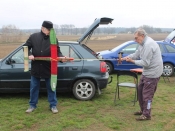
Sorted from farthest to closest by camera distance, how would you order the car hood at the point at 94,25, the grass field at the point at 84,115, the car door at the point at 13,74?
the car hood at the point at 94,25 < the car door at the point at 13,74 < the grass field at the point at 84,115

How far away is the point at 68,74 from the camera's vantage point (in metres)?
6.09

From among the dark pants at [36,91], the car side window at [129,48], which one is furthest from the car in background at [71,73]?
the car side window at [129,48]

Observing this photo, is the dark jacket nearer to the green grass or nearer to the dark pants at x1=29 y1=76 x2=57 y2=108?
the dark pants at x1=29 y1=76 x2=57 y2=108

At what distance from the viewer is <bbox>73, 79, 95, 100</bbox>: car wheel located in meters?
6.18

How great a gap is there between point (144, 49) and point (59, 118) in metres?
2.19

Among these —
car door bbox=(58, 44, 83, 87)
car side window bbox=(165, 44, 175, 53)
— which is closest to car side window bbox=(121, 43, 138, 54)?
car side window bbox=(165, 44, 175, 53)

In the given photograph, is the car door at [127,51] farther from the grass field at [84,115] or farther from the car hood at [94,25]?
the grass field at [84,115]

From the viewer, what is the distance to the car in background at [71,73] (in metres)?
5.99

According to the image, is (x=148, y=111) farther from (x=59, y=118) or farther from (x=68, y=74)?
(x=68, y=74)

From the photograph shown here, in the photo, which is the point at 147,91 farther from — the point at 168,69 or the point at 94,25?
the point at 168,69

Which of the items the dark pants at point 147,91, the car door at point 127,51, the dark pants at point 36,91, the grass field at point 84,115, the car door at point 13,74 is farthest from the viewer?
the car door at point 127,51

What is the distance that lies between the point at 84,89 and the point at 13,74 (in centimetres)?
180

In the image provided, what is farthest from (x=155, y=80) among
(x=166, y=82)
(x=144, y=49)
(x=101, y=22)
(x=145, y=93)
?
(x=166, y=82)

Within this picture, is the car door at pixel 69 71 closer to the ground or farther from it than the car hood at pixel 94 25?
closer to the ground
